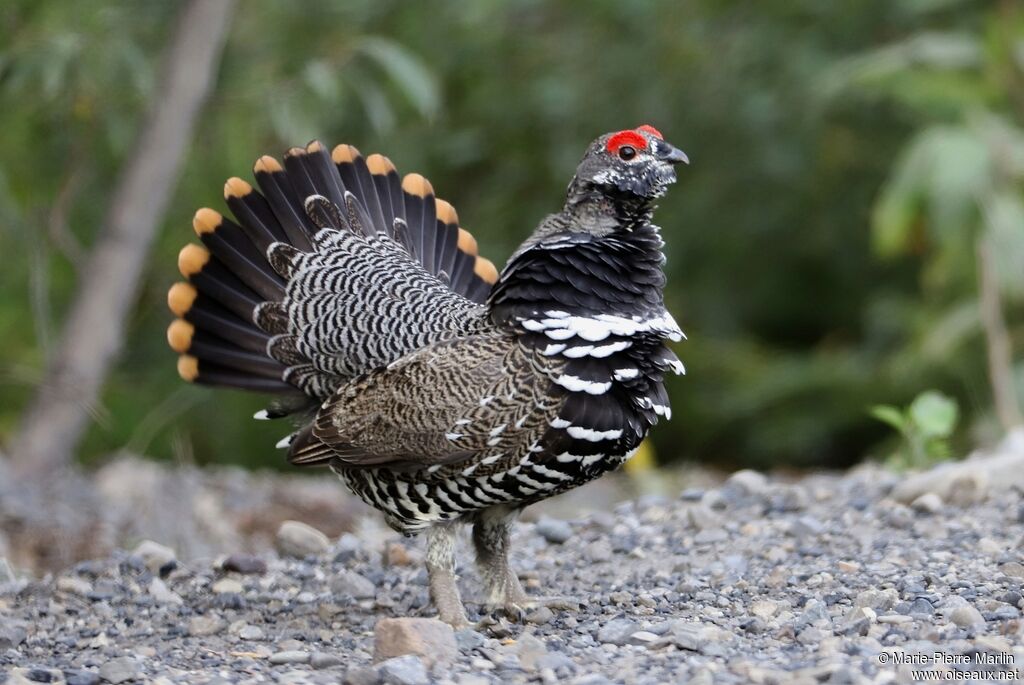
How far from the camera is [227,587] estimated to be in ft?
17.5

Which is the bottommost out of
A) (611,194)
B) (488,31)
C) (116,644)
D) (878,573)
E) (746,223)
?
(116,644)

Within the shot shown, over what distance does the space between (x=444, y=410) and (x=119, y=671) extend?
136 cm

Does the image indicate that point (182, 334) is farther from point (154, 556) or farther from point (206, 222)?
point (154, 556)

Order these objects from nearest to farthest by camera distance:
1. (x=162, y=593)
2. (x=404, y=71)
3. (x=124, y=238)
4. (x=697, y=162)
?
(x=162, y=593) < (x=404, y=71) < (x=124, y=238) < (x=697, y=162)

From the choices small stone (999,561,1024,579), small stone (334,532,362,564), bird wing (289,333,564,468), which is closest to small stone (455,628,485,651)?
bird wing (289,333,564,468)

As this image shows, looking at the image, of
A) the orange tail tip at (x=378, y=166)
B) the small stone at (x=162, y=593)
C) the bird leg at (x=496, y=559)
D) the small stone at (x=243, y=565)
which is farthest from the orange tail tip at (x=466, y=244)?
the small stone at (x=162, y=593)

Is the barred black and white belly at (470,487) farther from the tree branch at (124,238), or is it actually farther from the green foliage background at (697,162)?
the green foliage background at (697,162)

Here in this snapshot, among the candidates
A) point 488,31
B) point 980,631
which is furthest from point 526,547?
point 488,31

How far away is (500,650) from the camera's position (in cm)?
414

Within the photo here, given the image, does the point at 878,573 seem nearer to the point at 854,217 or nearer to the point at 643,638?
the point at 643,638

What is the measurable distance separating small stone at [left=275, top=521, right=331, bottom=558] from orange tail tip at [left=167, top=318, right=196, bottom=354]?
1.02 m

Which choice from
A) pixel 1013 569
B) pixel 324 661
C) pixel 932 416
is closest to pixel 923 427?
pixel 932 416

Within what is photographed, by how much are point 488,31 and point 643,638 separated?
771 cm

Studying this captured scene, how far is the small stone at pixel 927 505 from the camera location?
575 cm
